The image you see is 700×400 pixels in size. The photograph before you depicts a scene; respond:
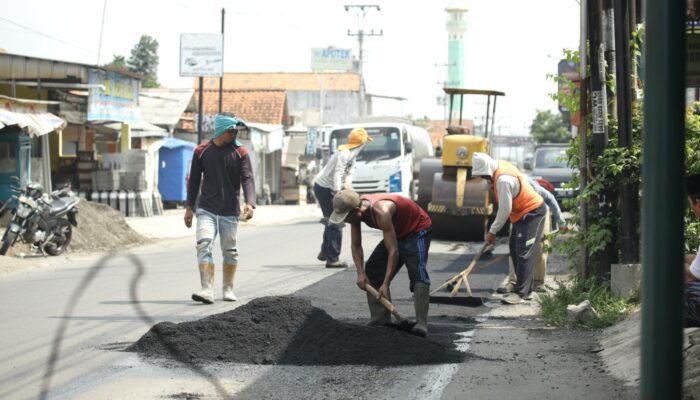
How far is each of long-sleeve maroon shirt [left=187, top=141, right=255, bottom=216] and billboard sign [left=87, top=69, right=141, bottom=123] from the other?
14.8 meters

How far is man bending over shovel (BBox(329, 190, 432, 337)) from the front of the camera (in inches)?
308

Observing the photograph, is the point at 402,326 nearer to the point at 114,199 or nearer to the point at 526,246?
the point at 526,246

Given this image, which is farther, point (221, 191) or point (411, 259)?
point (221, 191)

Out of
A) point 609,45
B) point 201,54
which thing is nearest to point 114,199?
point 201,54

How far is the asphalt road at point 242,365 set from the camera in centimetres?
618

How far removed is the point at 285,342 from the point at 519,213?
3.99 metres

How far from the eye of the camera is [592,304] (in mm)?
9133

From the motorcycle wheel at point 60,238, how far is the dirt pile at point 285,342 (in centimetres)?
901

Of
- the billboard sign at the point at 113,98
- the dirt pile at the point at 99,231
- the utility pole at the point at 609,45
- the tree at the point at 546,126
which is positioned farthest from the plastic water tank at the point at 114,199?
the tree at the point at 546,126

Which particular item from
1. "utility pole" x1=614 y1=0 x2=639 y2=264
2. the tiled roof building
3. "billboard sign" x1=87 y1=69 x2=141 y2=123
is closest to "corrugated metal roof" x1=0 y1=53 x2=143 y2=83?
"billboard sign" x1=87 y1=69 x2=141 y2=123

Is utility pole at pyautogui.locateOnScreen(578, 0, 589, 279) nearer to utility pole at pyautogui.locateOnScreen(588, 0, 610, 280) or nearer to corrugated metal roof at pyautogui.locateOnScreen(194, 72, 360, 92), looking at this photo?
utility pole at pyautogui.locateOnScreen(588, 0, 610, 280)

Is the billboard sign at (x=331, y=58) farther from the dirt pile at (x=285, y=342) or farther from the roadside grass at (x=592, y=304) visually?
the dirt pile at (x=285, y=342)

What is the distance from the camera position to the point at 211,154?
1024 cm

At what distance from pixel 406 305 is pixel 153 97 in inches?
968
